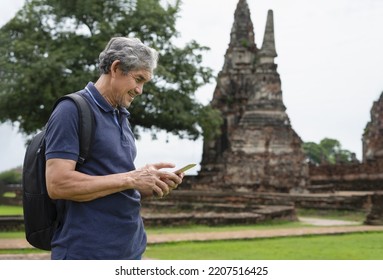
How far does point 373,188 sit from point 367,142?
564cm

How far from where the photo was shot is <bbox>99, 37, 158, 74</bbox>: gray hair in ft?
9.38

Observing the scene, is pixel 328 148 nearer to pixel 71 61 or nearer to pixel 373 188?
pixel 373 188

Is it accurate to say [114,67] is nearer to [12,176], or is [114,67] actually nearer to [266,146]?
[266,146]

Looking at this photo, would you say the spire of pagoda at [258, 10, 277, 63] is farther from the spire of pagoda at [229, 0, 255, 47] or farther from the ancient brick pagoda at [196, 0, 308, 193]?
the spire of pagoda at [229, 0, 255, 47]

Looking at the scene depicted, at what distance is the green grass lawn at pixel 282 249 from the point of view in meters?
7.68

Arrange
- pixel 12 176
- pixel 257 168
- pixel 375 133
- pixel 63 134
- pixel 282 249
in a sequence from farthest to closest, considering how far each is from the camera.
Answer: pixel 12 176 < pixel 375 133 < pixel 257 168 < pixel 282 249 < pixel 63 134

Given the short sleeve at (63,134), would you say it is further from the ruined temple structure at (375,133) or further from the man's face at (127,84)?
the ruined temple structure at (375,133)

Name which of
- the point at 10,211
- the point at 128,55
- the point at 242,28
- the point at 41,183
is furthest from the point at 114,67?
the point at 242,28

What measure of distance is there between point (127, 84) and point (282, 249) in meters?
5.90

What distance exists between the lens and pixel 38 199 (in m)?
2.81

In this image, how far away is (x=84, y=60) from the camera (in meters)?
21.1

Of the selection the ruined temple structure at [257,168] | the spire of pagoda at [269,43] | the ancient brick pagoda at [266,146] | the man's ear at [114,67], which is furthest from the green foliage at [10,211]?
the man's ear at [114,67]

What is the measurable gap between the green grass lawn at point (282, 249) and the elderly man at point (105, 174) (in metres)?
4.69
